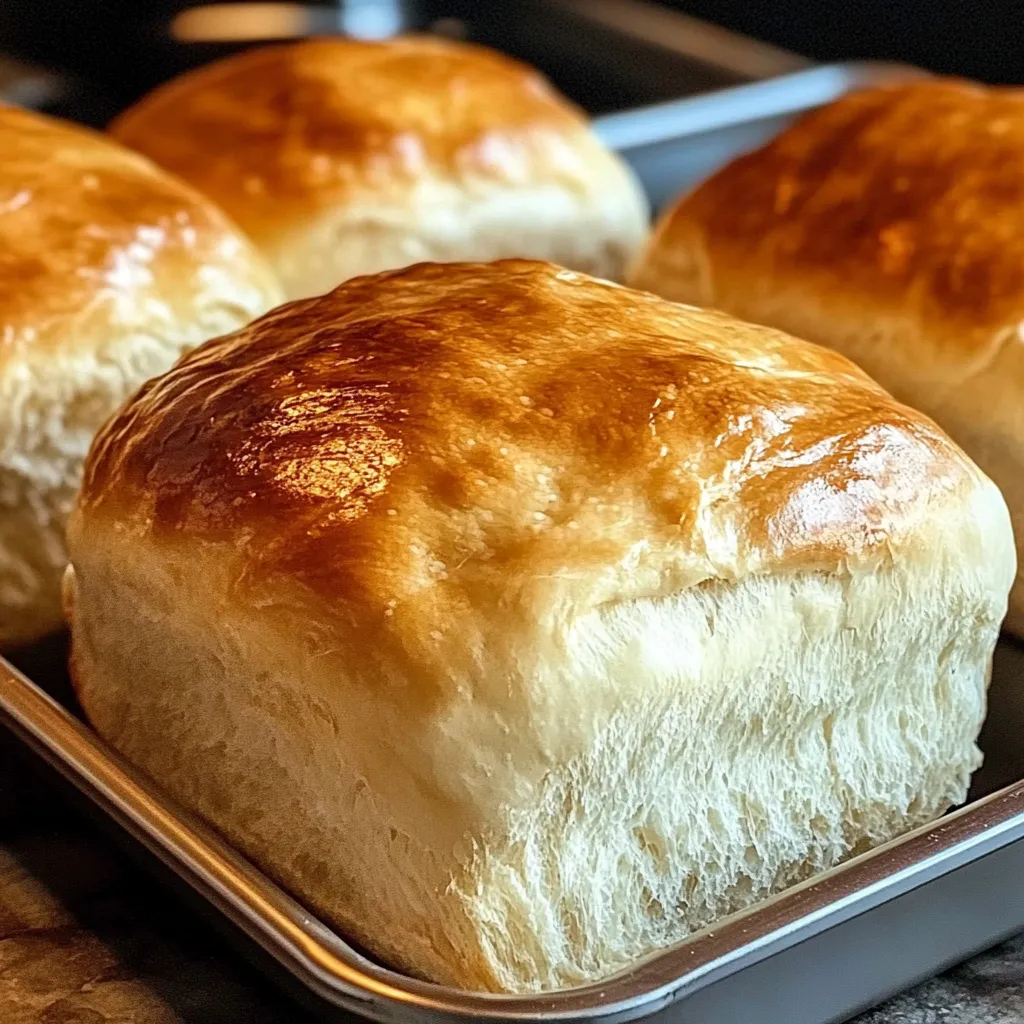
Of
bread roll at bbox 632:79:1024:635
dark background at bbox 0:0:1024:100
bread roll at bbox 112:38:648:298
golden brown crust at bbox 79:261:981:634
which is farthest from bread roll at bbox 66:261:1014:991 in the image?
dark background at bbox 0:0:1024:100

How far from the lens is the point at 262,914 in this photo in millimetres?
920

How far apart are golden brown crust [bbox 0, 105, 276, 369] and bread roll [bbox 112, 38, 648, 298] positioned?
21 cm

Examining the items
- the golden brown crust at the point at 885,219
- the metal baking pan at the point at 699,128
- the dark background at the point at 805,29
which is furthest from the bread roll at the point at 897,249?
the dark background at the point at 805,29

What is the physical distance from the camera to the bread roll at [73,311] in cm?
141

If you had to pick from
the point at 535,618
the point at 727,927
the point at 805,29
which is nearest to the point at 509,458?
the point at 535,618

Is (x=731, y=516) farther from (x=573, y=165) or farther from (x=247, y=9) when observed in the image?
(x=247, y=9)

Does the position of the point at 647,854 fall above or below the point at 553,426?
below

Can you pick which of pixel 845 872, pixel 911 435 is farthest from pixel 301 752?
pixel 911 435

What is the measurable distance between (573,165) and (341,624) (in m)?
1.23

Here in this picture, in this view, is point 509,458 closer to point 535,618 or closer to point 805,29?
point 535,618

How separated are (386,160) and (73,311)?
59cm

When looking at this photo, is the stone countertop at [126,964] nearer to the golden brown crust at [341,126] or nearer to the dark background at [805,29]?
the golden brown crust at [341,126]

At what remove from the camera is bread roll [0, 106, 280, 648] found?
4.63ft

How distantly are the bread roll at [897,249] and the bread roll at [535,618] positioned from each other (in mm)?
253
